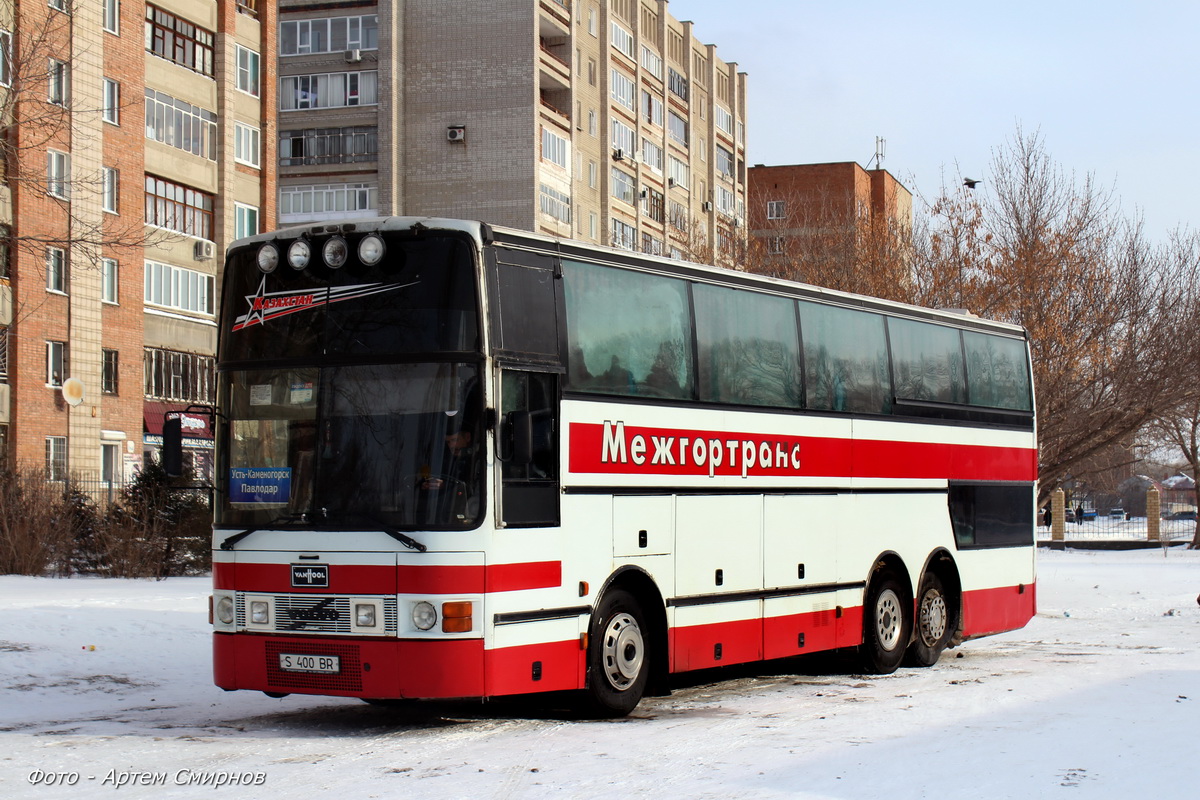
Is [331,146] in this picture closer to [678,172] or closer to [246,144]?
[246,144]

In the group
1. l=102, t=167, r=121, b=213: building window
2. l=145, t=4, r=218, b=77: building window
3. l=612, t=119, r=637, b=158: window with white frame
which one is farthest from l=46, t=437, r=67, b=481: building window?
l=612, t=119, r=637, b=158: window with white frame

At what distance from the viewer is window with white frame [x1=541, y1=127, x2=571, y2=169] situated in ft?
222

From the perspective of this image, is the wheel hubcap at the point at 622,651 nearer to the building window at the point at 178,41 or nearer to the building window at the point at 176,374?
the building window at the point at 176,374

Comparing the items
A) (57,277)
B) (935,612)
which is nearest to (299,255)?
(935,612)

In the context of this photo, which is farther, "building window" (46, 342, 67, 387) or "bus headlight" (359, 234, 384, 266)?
"building window" (46, 342, 67, 387)

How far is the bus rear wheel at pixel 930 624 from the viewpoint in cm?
1677

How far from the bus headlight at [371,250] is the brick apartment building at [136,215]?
28369 mm

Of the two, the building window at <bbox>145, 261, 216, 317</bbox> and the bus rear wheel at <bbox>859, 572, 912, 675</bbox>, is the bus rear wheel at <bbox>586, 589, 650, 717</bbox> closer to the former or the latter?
the bus rear wheel at <bbox>859, 572, 912, 675</bbox>

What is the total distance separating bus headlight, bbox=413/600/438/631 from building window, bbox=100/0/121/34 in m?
39.9

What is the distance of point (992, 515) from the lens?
1820 centimetres

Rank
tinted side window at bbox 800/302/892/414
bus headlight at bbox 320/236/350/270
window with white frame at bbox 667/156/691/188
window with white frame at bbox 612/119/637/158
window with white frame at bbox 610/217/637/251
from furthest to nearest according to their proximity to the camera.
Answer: window with white frame at bbox 667/156/691/188 → window with white frame at bbox 612/119/637/158 → window with white frame at bbox 610/217/637/251 → tinted side window at bbox 800/302/892/414 → bus headlight at bbox 320/236/350/270

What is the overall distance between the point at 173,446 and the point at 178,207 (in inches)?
1621

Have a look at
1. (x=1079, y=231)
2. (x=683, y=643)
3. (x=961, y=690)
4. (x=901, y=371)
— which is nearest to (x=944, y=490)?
(x=901, y=371)

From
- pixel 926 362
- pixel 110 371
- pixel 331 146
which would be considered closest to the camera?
pixel 926 362
